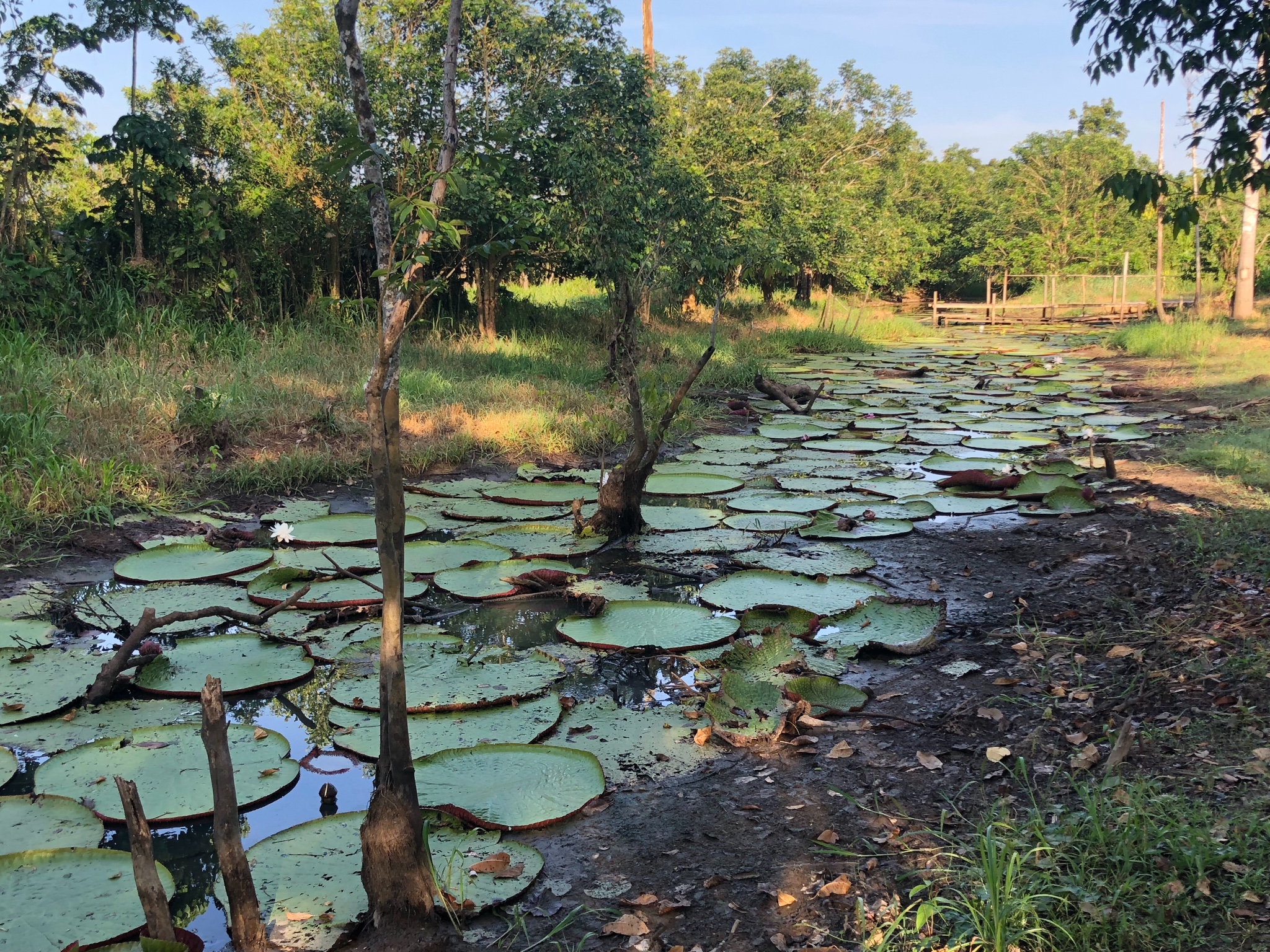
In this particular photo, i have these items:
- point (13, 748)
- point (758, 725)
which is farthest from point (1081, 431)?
point (13, 748)

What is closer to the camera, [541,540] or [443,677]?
[443,677]

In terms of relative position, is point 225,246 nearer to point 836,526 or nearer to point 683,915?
point 836,526

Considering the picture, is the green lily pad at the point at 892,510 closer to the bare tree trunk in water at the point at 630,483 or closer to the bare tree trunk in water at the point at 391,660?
the bare tree trunk in water at the point at 630,483

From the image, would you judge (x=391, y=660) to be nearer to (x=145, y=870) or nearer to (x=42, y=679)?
(x=145, y=870)

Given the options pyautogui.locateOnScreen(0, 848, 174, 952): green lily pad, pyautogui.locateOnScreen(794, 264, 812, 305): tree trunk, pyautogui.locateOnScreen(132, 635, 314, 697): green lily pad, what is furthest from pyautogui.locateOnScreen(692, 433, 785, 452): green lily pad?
pyautogui.locateOnScreen(794, 264, 812, 305): tree trunk

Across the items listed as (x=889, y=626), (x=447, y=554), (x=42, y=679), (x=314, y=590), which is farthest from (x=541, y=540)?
(x=42, y=679)

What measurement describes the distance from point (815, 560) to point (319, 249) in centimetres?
784

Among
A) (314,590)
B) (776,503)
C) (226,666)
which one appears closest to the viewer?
(226,666)

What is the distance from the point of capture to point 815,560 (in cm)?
461

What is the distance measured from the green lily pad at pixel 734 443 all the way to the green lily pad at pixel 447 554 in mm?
3214

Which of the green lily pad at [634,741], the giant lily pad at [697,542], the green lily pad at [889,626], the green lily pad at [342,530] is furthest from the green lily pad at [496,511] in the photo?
the green lily pad at [634,741]

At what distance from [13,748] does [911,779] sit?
256cm

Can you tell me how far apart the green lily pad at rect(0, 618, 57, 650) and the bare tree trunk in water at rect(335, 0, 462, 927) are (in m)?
2.15

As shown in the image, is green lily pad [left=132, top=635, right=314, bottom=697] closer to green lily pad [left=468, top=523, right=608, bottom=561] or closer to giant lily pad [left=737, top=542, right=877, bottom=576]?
green lily pad [left=468, top=523, right=608, bottom=561]
